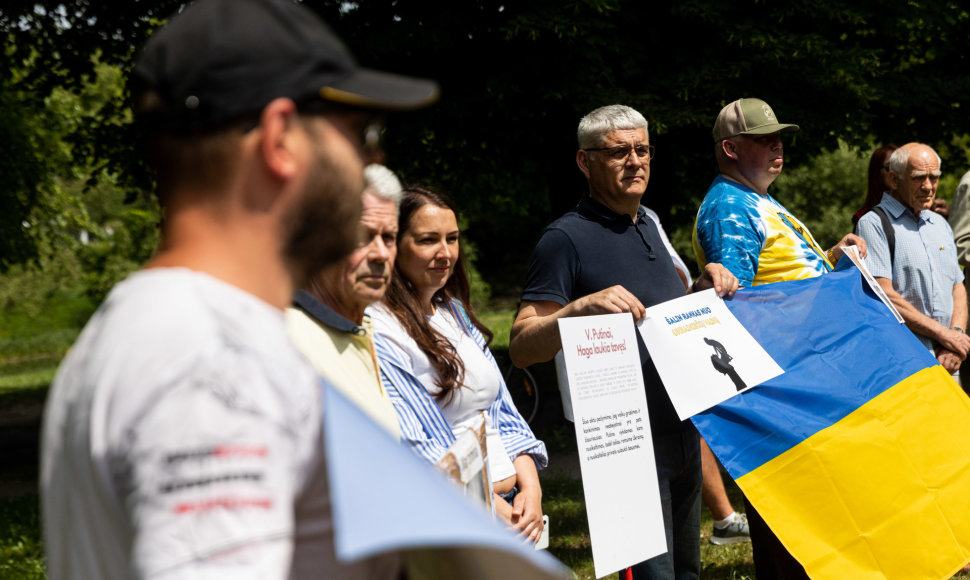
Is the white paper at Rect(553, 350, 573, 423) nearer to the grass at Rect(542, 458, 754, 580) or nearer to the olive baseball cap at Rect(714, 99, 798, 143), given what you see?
the olive baseball cap at Rect(714, 99, 798, 143)

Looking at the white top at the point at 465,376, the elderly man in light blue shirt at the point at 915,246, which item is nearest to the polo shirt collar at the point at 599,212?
the white top at the point at 465,376

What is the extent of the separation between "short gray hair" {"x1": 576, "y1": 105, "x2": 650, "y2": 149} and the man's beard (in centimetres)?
288

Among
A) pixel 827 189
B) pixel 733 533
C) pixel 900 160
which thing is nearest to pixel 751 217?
pixel 900 160

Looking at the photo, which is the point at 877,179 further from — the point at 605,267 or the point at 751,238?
the point at 605,267

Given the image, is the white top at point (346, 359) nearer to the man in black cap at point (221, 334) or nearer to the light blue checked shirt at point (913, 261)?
the man in black cap at point (221, 334)

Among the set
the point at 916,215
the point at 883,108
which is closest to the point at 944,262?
the point at 916,215

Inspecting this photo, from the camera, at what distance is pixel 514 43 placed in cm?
947

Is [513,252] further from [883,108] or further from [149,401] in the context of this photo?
[149,401]

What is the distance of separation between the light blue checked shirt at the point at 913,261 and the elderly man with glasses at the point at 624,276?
2.29m

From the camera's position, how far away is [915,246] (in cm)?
579

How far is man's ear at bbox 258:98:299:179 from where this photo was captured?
106cm

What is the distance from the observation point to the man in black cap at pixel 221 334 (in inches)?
35.9

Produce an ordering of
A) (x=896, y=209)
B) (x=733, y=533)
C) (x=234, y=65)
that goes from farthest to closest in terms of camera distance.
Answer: (x=733, y=533), (x=896, y=209), (x=234, y=65)

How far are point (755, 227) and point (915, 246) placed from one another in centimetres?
234
